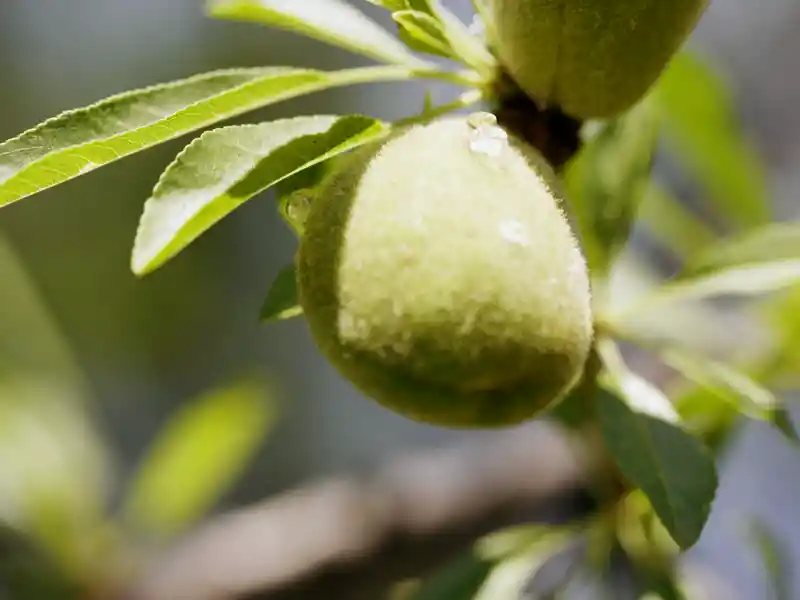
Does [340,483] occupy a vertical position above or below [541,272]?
below

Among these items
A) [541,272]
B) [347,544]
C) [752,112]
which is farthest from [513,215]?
[752,112]

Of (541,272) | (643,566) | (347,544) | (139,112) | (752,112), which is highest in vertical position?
(139,112)

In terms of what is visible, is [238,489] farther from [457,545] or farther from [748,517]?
[748,517]

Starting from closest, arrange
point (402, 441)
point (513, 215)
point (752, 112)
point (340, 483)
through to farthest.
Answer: point (513, 215)
point (340, 483)
point (752, 112)
point (402, 441)

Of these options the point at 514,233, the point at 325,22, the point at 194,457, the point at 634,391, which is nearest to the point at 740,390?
the point at 634,391

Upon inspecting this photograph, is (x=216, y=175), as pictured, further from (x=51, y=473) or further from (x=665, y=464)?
(x=51, y=473)

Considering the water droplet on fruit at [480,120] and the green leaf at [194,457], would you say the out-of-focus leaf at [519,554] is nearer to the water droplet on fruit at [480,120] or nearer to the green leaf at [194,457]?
the water droplet on fruit at [480,120]
